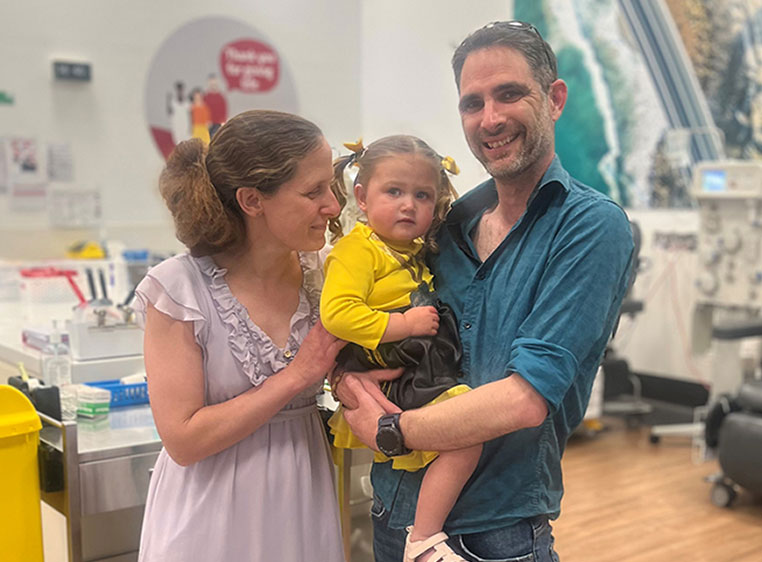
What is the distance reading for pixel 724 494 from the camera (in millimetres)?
4156

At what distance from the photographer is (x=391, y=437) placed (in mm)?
1416

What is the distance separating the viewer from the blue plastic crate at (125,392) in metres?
2.31

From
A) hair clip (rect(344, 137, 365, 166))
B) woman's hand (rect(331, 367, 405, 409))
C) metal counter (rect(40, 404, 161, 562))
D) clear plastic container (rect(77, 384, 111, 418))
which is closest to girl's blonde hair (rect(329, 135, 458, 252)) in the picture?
hair clip (rect(344, 137, 365, 166))

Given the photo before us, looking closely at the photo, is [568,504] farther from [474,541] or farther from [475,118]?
[475,118]

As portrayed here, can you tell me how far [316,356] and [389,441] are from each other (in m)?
0.21

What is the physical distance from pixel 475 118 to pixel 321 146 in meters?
0.28

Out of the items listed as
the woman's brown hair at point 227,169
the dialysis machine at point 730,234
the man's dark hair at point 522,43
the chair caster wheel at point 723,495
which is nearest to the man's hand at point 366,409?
the woman's brown hair at point 227,169

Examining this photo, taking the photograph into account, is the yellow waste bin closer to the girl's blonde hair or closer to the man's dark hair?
the girl's blonde hair

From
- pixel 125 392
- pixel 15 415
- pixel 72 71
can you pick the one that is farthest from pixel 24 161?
pixel 15 415

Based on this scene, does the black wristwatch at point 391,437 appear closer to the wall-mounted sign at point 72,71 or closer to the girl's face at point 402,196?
the girl's face at point 402,196

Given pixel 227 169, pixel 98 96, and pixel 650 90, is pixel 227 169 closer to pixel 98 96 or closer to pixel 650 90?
pixel 98 96

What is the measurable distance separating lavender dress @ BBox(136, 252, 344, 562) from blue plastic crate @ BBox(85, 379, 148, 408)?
0.76 metres

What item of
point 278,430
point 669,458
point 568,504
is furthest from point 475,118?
point 669,458

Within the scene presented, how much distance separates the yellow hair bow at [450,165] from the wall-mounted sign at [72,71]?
459 cm
